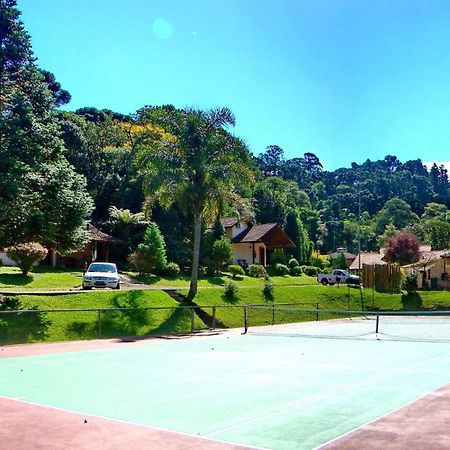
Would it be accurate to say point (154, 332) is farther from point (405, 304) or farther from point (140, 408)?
point (405, 304)

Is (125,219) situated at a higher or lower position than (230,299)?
higher

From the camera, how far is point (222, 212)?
107ft

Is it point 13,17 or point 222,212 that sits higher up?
point 13,17

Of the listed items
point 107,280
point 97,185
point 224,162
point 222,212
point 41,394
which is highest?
point 97,185

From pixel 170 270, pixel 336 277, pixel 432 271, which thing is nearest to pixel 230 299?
pixel 170 270

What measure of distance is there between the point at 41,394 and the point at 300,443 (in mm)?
5552

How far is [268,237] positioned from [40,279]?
3183 centimetres

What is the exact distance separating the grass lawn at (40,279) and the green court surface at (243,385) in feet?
59.4

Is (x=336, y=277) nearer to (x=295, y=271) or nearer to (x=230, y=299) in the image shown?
(x=295, y=271)

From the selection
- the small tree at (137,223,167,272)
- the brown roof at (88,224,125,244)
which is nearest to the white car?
the small tree at (137,223,167,272)

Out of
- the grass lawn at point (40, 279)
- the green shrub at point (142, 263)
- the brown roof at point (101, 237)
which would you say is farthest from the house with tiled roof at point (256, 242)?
the grass lawn at point (40, 279)

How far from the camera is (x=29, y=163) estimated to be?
83.1 feet

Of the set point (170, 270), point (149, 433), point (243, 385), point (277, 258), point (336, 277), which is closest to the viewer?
point (149, 433)

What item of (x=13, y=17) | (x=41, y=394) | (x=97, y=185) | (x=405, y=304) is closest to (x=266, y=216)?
(x=97, y=185)
